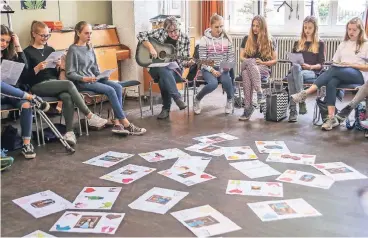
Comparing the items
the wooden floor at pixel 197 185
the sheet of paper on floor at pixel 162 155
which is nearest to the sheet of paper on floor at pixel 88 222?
the wooden floor at pixel 197 185

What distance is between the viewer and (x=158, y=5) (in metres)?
6.20

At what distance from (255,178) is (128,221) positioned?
1.03m

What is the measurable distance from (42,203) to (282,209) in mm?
1469

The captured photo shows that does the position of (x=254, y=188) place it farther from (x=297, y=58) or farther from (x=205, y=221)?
(x=297, y=58)

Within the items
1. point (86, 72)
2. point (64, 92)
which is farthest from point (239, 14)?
point (64, 92)

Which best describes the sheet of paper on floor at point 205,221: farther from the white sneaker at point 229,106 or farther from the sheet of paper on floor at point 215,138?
the white sneaker at point 229,106

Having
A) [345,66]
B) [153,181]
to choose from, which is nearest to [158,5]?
[345,66]

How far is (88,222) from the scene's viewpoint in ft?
8.08

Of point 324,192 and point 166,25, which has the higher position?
point 166,25

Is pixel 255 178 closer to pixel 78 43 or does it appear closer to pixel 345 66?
pixel 345 66

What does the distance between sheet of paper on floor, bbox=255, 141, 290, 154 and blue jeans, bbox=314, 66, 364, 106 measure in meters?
0.85

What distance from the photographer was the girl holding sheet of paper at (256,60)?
15.5 feet

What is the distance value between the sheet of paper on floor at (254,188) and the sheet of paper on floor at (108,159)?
0.99 meters

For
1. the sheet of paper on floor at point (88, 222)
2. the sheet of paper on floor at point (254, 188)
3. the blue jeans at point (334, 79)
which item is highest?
the blue jeans at point (334, 79)
